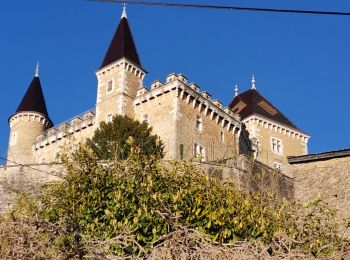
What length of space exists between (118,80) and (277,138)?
13961 millimetres

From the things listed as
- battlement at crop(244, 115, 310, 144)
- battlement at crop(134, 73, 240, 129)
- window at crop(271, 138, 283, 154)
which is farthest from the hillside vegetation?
window at crop(271, 138, 283, 154)

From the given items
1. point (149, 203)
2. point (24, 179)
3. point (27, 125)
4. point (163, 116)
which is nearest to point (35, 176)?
point (24, 179)

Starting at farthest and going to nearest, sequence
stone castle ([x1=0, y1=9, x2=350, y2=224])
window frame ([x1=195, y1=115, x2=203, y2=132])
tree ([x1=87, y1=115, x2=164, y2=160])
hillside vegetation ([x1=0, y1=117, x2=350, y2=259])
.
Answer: window frame ([x1=195, y1=115, x2=203, y2=132]) → tree ([x1=87, y1=115, x2=164, y2=160]) → stone castle ([x1=0, y1=9, x2=350, y2=224]) → hillside vegetation ([x1=0, y1=117, x2=350, y2=259])

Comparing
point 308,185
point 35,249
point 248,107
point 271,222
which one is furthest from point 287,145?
point 35,249

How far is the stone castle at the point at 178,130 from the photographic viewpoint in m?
20.5

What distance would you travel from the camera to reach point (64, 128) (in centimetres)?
3497

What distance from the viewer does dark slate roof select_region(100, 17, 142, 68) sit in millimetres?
34469

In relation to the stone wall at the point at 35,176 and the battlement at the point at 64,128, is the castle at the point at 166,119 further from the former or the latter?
the stone wall at the point at 35,176

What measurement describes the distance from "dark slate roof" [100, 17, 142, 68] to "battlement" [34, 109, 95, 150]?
147 inches

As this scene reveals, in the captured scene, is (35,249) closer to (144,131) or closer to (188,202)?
(188,202)

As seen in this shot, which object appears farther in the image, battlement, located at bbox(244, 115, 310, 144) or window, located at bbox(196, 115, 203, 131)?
battlement, located at bbox(244, 115, 310, 144)

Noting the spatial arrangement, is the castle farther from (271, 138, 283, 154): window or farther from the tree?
the tree

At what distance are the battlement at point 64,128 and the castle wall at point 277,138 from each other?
39.6ft

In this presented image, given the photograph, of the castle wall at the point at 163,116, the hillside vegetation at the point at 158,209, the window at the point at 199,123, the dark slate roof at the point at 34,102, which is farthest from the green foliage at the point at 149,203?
the dark slate roof at the point at 34,102
